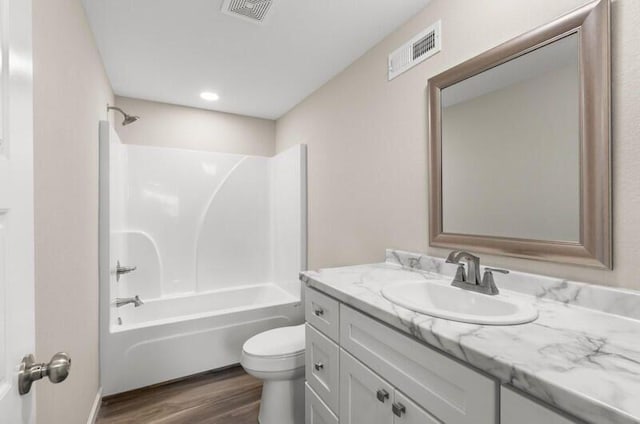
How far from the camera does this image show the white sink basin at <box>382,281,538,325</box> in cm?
90

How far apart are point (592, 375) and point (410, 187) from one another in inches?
47.5

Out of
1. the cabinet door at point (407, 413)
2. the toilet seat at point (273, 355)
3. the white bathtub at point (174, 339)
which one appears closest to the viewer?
the cabinet door at point (407, 413)

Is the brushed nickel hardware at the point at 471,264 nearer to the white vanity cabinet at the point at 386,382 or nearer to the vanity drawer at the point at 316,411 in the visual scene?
the white vanity cabinet at the point at 386,382

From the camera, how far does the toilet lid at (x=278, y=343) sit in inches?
70.2

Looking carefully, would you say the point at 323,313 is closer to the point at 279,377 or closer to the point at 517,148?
the point at 279,377

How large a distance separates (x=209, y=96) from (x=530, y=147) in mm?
2633

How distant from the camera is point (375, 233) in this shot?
6.54 feet

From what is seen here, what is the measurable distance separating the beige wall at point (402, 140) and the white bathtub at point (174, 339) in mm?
692

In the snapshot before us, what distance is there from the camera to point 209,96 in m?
2.85

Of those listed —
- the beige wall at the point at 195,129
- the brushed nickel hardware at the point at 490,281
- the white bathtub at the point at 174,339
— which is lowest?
the white bathtub at the point at 174,339

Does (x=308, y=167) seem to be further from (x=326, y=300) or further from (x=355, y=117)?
(x=326, y=300)

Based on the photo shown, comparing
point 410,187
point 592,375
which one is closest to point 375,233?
point 410,187

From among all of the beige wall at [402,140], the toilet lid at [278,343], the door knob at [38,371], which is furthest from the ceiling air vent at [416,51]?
the door knob at [38,371]

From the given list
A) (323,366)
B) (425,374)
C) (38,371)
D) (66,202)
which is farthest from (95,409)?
(425,374)
